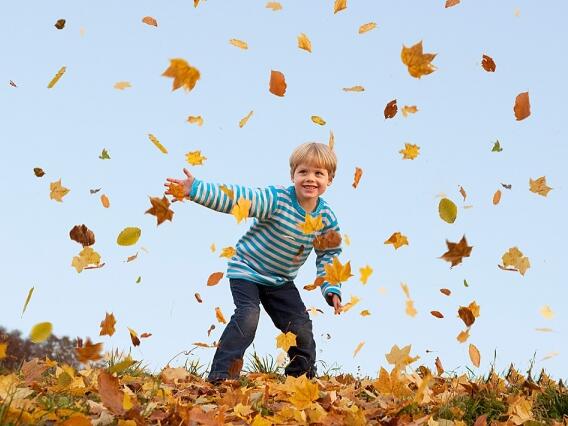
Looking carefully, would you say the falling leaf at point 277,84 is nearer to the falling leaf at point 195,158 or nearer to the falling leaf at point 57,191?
the falling leaf at point 195,158

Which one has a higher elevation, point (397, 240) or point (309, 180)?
point (309, 180)

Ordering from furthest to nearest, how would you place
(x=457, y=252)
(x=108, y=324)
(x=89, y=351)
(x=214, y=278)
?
(x=214, y=278)
(x=108, y=324)
(x=457, y=252)
(x=89, y=351)

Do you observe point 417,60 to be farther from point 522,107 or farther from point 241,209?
point 241,209

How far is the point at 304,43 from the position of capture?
483 cm

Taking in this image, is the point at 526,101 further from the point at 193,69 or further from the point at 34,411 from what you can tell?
the point at 34,411

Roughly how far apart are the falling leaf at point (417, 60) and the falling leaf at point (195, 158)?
1.74m

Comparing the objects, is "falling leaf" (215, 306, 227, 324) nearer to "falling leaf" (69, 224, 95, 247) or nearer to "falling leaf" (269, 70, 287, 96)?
"falling leaf" (69, 224, 95, 247)

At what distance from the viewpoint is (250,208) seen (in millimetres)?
5031

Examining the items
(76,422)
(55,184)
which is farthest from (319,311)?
(76,422)

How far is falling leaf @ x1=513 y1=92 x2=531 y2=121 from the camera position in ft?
14.8

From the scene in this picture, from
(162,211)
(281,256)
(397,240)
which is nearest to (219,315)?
(281,256)

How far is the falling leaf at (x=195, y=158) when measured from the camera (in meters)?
5.06

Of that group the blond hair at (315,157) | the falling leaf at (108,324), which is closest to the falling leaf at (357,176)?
the blond hair at (315,157)

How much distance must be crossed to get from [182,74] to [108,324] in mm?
1504
